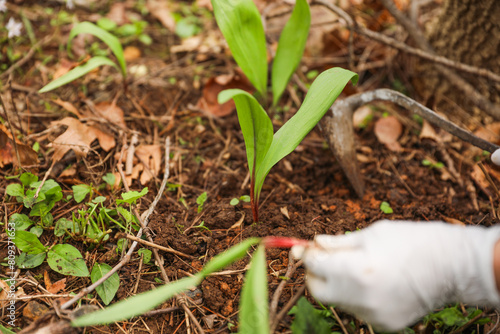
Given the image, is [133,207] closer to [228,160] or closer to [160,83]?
[228,160]

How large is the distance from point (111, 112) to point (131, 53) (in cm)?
56

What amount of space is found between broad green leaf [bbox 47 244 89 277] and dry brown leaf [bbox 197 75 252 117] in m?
0.83

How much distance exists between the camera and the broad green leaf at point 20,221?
1.08m

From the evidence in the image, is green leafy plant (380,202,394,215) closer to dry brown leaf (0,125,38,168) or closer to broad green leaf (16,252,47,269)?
broad green leaf (16,252,47,269)

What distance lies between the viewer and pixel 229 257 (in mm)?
659

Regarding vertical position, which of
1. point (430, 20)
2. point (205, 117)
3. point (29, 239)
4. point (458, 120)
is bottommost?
point (29, 239)

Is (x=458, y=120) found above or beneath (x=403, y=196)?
above

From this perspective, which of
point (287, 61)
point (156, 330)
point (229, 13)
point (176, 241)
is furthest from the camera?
point (287, 61)

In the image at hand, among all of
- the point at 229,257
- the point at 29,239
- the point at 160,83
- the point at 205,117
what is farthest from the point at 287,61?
the point at 29,239

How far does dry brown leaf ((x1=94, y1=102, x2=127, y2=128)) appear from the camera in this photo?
4.75ft

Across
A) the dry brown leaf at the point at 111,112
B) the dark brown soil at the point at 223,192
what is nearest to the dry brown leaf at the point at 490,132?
the dark brown soil at the point at 223,192

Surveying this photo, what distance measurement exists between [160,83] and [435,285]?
1442 mm

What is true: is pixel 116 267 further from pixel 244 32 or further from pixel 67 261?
pixel 244 32

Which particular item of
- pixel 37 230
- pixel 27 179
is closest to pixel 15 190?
pixel 27 179
